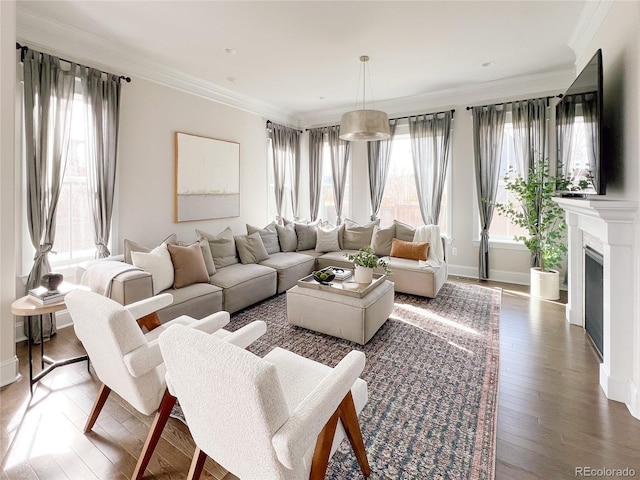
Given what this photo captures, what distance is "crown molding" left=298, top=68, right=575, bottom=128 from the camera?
176 inches

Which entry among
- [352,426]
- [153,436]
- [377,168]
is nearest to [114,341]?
[153,436]

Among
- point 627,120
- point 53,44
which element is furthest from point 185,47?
point 627,120

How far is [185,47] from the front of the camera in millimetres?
3561

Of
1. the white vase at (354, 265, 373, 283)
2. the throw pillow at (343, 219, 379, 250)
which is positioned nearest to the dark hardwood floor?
the white vase at (354, 265, 373, 283)

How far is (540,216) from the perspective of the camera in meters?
4.52

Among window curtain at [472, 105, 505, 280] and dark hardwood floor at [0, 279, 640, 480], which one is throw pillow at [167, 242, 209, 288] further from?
window curtain at [472, 105, 505, 280]

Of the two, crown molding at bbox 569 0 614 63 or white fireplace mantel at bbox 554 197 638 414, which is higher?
crown molding at bbox 569 0 614 63

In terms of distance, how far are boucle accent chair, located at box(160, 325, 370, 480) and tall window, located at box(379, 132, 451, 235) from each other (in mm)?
4821

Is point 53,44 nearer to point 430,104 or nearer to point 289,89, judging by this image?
point 289,89

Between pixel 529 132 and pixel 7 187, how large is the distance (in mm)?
5941

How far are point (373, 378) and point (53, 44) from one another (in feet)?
14.1

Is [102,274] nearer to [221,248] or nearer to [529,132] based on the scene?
[221,248]

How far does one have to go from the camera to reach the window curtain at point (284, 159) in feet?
19.9

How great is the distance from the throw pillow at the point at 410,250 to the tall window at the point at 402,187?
1.21m
